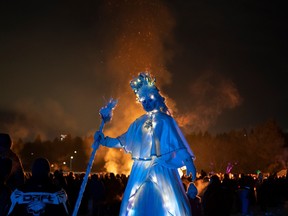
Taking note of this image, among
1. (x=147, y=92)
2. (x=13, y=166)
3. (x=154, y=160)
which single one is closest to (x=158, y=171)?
(x=154, y=160)

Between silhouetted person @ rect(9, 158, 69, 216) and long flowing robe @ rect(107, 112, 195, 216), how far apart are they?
202 centimetres

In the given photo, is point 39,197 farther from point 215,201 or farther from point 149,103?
point 215,201

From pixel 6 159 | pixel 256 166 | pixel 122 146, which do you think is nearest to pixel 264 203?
pixel 122 146

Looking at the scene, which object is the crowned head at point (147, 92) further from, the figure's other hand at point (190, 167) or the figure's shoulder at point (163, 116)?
the figure's other hand at point (190, 167)

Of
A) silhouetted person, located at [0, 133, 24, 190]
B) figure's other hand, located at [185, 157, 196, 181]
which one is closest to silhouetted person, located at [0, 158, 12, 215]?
silhouetted person, located at [0, 133, 24, 190]

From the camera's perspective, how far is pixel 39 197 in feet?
16.5

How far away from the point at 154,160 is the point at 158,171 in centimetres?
20

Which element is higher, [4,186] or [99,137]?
[99,137]

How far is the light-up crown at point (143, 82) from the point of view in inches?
303

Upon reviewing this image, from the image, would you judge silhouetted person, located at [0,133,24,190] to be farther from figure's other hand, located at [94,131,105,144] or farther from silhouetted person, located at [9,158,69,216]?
figure's other hand, located at [94,131,105,144]

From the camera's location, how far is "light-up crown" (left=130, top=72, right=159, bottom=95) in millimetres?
7688

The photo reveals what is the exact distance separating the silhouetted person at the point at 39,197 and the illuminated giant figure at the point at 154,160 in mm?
2048

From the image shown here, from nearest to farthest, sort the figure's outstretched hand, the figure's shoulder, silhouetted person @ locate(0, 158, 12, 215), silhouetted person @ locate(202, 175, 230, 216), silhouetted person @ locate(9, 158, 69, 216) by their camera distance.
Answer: silhouetted person @ locate(9, 158, 69, 216), silhouetted person @ locate(0, 158, 12, 215), the figure's shoulder, the figure's outstretched hand, silhouetted person @ locate(202, 175, 230, 216)

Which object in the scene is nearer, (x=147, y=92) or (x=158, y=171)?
(x=158, y=171)
